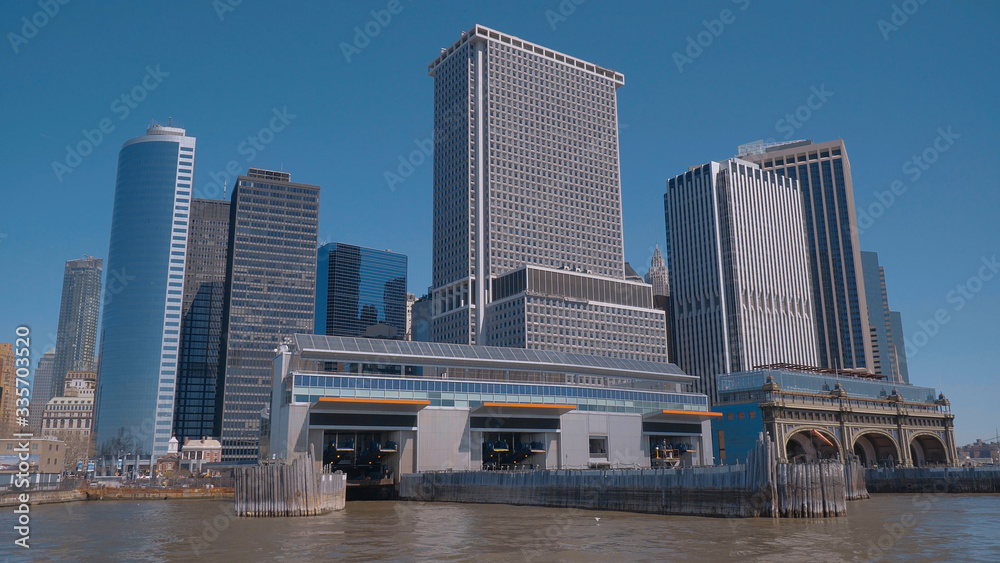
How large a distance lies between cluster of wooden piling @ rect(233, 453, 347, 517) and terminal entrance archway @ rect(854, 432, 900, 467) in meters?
123

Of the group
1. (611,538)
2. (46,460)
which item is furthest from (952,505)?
(46,460)

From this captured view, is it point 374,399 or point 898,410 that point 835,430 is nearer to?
point 898,410

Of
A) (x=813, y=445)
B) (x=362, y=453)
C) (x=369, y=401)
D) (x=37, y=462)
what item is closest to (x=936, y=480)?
(x=813, y=445)

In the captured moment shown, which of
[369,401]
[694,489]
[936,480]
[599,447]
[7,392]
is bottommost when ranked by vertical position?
[936,480]

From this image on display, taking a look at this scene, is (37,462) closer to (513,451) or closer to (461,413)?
(461,413)

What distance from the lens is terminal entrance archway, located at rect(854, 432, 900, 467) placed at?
155125 mm

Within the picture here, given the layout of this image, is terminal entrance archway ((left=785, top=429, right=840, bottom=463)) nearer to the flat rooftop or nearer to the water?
the flat rooftop

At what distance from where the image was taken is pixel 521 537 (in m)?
51.3

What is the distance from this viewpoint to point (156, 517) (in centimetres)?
7519

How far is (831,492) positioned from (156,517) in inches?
2455

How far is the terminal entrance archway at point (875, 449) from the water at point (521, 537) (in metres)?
88.6

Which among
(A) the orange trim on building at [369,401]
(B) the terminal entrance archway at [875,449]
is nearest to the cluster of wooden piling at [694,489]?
(A) the orange trim on building at [369,401]

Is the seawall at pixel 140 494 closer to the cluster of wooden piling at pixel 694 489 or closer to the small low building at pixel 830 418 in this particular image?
the cluster of wooden piling at pixel 694 489

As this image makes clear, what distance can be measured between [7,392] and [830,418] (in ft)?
501
